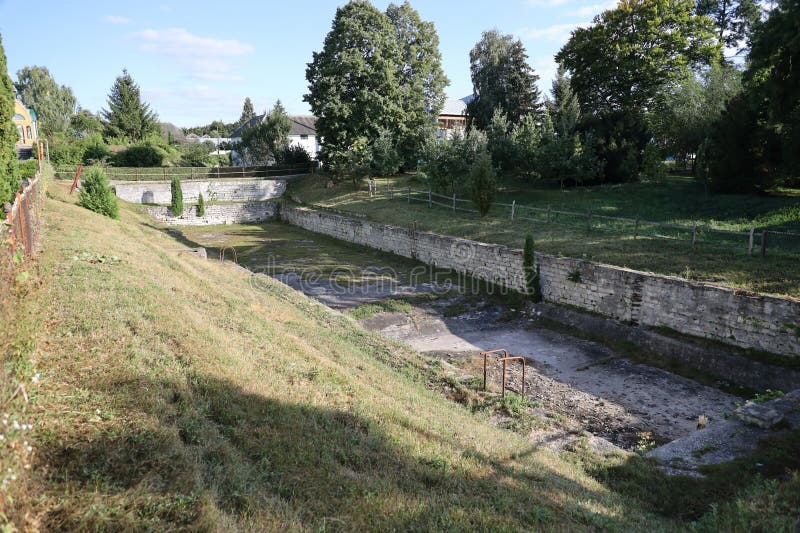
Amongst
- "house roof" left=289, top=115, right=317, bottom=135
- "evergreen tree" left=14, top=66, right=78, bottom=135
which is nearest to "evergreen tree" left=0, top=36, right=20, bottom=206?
"house roof" left=289, top=115, right=317, bottom=135

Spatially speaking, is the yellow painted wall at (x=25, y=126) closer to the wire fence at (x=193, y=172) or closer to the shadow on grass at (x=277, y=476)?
the wire fence at (x=193, y=172)

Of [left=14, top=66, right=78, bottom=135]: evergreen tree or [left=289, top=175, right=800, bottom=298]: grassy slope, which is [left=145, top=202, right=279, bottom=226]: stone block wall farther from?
[left=14, top=66, right=78, bottom=135]: evergreen tree

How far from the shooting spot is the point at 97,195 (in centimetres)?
1789

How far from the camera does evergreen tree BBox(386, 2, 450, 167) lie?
31703 mm

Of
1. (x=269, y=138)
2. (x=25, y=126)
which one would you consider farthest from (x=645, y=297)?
(x=25, y=126)

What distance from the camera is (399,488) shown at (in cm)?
436

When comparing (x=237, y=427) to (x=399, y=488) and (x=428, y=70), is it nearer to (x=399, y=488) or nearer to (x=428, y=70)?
(x=399, y=488)

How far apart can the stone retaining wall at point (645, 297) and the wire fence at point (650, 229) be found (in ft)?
7.59

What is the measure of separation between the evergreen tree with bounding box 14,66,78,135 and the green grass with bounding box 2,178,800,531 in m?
70.1

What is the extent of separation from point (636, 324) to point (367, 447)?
31.1 feet

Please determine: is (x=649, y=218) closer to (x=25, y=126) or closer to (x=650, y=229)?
(x=650, y=229)

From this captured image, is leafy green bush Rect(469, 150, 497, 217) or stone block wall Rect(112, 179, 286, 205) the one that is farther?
stone block wall Rect(112, 179, 286, 205)

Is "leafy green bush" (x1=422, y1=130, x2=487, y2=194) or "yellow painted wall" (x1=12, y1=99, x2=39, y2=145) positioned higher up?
"yellow painted wall" (x1=12, y1=99, x2=39, y2=145)

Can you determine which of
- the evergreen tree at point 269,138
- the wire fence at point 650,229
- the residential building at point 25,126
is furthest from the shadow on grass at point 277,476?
the residential building at point 25,126
